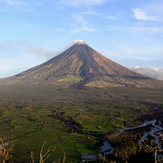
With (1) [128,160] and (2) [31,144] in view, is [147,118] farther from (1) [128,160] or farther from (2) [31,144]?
(2) [31,144]

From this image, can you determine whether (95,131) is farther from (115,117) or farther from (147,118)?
(147,118)

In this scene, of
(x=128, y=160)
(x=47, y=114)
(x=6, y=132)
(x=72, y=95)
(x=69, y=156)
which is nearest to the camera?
(x=128, y=160)

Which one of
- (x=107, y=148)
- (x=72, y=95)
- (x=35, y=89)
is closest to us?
(x=107, y=148)

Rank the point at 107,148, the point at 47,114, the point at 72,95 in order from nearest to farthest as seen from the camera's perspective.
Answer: the point at 107,148, the point at 47,114, the point at 72,95

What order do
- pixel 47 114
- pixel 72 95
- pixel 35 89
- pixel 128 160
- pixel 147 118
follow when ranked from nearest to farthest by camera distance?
pixel 128 160 → pixel 147 118 → pixel 47 114 → pixel 72 95 → pixel 35 89

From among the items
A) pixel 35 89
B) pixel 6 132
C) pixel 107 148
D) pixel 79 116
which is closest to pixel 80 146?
pixel 107 148

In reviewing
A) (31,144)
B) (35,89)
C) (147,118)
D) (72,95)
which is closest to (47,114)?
(31,144)

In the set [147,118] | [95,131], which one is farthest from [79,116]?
[147,118]

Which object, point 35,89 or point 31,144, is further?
point 35,89

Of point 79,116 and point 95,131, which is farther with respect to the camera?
point 79,116
